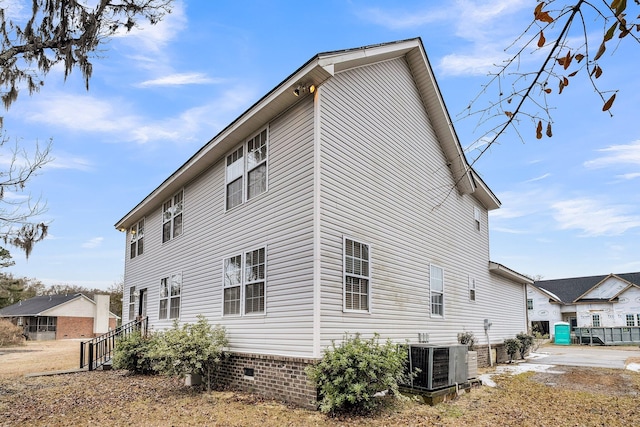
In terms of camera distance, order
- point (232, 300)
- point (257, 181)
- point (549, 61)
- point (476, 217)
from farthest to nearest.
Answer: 1. point (476, 217)
2. point (232, 300)
3. point (257, 181)
4. point (549, 61)

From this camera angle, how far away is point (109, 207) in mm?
21203

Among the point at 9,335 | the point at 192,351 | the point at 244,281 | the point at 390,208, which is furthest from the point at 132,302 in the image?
the point at 9,335

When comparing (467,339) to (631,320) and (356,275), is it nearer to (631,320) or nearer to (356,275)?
(356,275)

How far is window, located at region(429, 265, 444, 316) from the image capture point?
12.6m

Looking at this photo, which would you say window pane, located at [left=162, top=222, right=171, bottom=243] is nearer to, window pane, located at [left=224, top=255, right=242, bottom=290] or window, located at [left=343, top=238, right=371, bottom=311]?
window pane, located at [left=224, top=255, right=242, bottom=290]

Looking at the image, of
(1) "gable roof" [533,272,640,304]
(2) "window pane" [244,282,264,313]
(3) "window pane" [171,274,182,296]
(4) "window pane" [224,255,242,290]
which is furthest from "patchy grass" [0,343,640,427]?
(1) "gable roof" [533,272,640,304]

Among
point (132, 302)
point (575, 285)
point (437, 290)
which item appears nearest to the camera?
point (437, 290)

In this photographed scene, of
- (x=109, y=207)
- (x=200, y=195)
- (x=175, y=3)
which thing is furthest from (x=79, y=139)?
(x=175, y=3)

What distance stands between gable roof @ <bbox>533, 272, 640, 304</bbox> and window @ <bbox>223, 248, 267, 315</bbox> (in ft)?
131

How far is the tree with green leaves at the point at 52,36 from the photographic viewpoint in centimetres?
872

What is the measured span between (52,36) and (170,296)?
8242 mm

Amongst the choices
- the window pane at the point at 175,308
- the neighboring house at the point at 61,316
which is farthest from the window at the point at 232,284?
the neighboring house at the point at 61,316

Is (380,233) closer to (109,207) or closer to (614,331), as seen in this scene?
(109,207)

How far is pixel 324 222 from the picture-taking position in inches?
345
